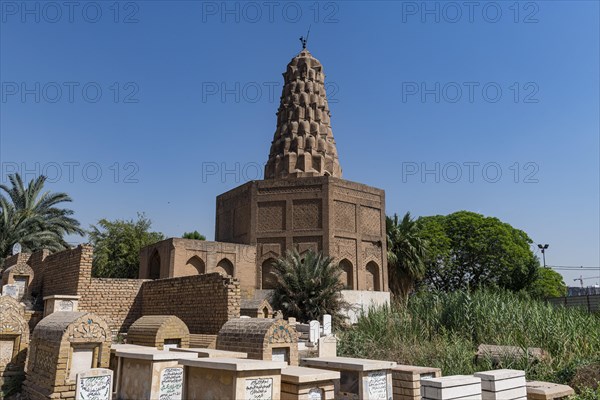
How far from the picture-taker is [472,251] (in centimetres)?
3547

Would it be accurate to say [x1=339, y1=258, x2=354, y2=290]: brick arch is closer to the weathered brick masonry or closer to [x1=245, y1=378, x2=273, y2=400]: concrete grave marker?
the weathered brick masonry

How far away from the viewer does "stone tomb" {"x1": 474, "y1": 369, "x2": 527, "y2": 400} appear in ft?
22.5

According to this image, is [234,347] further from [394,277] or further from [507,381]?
[394,277]

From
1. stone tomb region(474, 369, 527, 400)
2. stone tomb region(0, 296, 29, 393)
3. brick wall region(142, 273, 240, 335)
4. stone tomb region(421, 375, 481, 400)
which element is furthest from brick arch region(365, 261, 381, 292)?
stone tomb region(421, 375, 481, 400)

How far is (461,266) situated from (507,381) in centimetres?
3003

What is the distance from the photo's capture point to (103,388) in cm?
652

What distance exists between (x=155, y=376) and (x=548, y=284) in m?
34.7

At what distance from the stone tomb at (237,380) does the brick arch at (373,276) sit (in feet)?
74.1

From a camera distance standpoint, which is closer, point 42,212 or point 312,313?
point 312,313

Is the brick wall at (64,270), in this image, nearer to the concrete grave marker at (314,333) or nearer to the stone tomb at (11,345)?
the stone tomb at (11,345)

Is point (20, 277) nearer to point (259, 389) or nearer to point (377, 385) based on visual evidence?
point (259, 389)

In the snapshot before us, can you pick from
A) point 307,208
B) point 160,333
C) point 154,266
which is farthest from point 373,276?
point 160,333

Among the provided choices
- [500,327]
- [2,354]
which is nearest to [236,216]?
[500,327]

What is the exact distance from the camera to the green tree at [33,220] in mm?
21578
